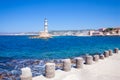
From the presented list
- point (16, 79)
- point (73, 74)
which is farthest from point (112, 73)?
point (16, 79)

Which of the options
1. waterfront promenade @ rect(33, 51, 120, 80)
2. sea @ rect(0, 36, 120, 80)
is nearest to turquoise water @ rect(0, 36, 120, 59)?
sea @ rect(0, 36, 120, 80)

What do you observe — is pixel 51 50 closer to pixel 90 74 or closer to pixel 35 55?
pixel 35 55

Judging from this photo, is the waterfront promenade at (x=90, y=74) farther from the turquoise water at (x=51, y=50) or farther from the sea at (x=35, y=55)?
the turquoise water at (x=51, y=50)

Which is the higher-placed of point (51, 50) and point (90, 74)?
point (90, 74)

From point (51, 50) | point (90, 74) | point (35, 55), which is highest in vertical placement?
point (90, 74)

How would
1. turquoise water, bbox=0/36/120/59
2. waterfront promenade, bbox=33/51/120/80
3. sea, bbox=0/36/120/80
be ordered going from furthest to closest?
turquoise water, bbox=0/36/120/59
sea, bbox=0/36/120/80
waterfront promenade, bbox=33/51/120/80

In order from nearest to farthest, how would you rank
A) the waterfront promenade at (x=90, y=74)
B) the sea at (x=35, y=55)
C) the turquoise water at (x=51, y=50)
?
the waterfront promenade at (x=90, y=74) < the sea at (x=35, y=55) < the turquoise water at (x=51, y=50)

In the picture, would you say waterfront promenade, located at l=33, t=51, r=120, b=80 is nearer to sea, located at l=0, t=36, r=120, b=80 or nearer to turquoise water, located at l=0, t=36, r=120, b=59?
sea, located at l=0, t=36, r=120, b=80

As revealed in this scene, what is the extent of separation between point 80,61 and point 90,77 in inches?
90.2

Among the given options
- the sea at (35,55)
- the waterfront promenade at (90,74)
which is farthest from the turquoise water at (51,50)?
the waterfront promenade at (90,74)

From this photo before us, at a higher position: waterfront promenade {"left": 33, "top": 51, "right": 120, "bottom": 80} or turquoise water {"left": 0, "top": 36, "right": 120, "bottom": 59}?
waterfront promenade {"left": 33, "top": 51, "right": 120, "bottom": 80}

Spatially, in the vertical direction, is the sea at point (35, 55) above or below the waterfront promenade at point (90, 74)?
below

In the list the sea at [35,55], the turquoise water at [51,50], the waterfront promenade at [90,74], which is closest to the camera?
the waterfront promenade at [90,74]

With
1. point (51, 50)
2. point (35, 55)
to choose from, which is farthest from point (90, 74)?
point (51, 50)
